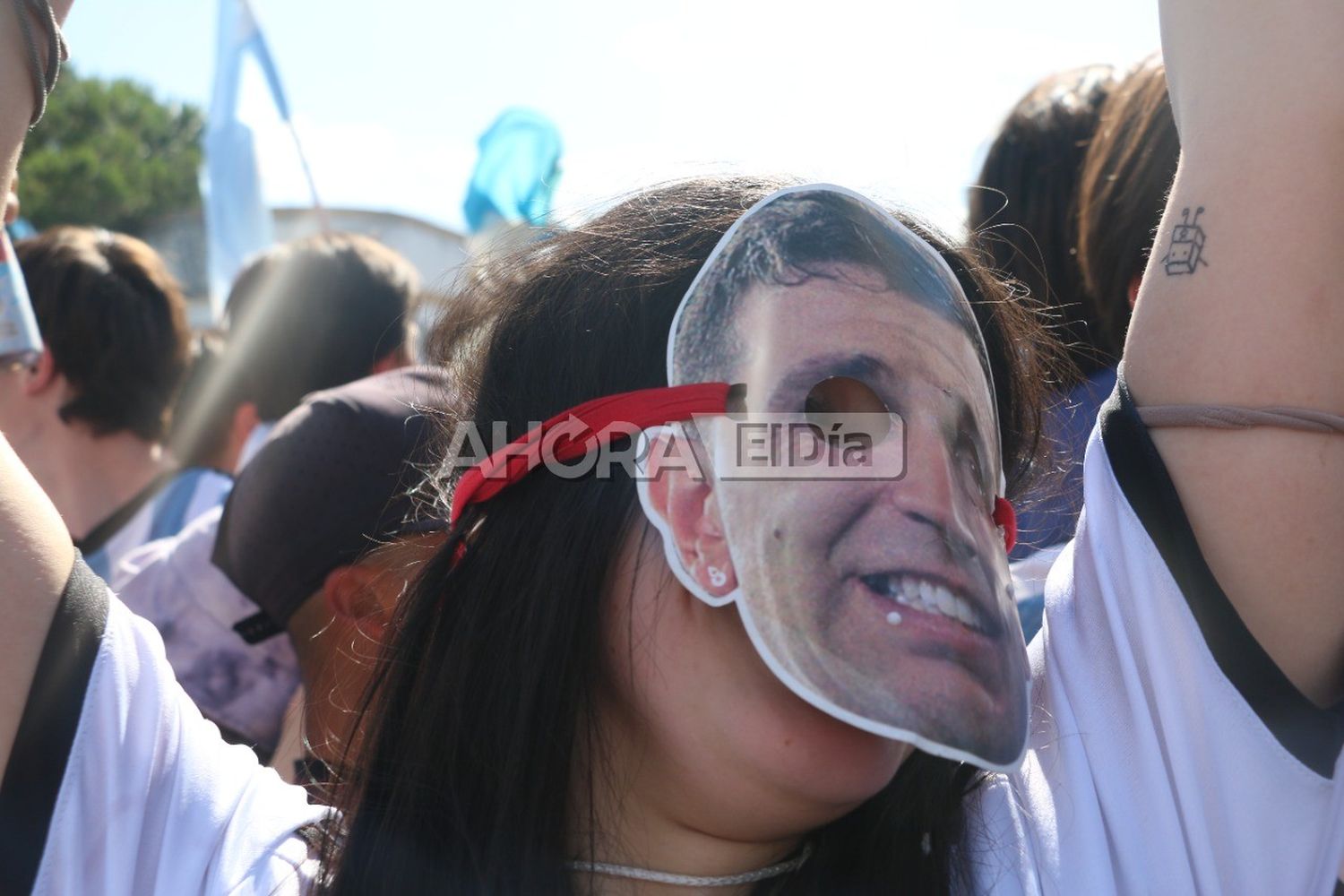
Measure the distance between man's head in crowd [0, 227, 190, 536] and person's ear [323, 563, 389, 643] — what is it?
4.55 feet

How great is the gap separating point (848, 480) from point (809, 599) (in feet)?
0.39

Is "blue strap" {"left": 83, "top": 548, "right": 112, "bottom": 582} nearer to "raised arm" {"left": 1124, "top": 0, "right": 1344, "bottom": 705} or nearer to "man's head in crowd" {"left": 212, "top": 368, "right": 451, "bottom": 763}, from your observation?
"man's head in crowd" {"left": 212, "top": 368, "right": 451, "bottom": 763}

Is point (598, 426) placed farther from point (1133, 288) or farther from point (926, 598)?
point (1133, 288)

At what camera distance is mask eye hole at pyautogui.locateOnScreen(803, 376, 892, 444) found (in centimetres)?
115

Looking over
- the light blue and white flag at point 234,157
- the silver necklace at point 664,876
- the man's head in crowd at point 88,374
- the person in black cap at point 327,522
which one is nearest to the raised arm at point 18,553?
the silver necklace at point 664,876

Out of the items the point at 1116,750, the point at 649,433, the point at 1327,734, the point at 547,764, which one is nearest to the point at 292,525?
the point at 547,764

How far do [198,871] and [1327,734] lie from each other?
3.64 ft

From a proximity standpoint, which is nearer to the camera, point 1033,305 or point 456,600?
point 456,600

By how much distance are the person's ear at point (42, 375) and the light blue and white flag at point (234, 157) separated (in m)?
1.27

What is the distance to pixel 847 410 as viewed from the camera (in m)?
1.18

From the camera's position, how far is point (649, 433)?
117 cm

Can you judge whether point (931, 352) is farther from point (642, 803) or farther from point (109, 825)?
point (109, 825)

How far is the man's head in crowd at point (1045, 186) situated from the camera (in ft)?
6.73

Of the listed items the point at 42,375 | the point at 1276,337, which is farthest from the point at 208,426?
the point at 1276,337
